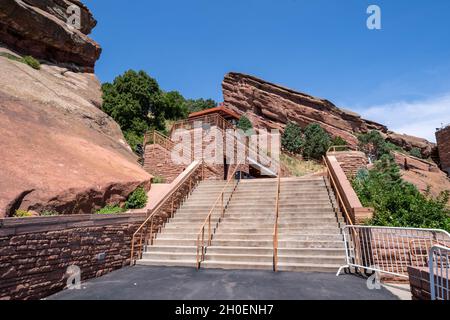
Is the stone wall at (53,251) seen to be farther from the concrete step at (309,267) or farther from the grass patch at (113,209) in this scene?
the concrete step at (309,267)

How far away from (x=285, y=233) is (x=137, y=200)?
494 centimetres

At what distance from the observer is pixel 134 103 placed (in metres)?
21.4

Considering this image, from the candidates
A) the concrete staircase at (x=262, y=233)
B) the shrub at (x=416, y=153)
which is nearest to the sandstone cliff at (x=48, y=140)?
the concrete staircase at (x=262, y=233)

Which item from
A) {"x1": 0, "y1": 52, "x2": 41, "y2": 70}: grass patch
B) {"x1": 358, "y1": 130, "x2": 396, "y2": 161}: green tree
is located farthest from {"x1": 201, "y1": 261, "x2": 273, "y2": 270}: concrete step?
{"x1": 358, "y1": 130, "x2": 396, "y2": 161}: green tree

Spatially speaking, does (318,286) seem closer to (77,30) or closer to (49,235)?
(49,235)

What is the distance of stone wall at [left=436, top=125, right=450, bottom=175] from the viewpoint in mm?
33031

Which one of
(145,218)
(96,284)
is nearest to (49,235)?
(96,284)

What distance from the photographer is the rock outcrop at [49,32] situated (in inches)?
724

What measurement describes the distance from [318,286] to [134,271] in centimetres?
451

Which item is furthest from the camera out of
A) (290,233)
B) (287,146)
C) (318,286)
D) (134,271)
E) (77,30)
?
(287,146)

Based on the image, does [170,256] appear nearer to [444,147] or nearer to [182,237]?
[182,237]

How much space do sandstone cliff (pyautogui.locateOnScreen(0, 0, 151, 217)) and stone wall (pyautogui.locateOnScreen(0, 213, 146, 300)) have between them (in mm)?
1139

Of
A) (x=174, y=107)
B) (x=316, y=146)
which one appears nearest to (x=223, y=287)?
(x=174, y=107)
